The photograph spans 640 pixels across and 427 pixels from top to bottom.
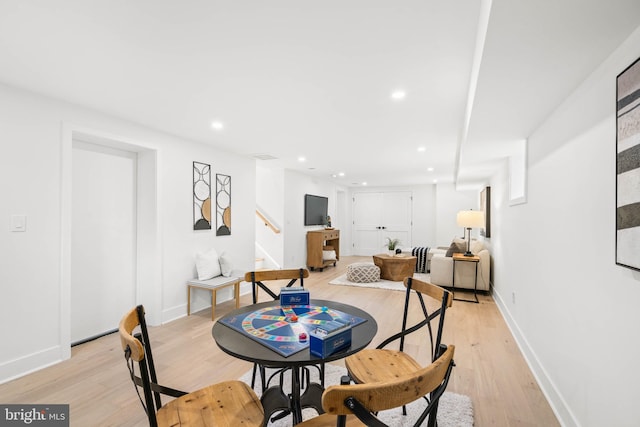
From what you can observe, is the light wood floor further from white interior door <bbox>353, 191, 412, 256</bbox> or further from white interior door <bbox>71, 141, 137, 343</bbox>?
white interior door <bbox>353, 191, 412, 256</bbox>

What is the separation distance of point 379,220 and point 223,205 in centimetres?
612

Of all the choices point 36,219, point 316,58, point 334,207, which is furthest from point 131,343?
point 334,207

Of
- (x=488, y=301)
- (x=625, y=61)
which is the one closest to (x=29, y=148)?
(x=625, y=61)

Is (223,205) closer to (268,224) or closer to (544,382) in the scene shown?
(268,224)

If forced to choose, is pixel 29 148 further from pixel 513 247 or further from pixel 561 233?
pixel 513 247

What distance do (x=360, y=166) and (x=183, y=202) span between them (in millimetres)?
3409

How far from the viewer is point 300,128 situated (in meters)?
3.49

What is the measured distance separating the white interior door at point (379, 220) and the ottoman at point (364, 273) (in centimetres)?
382

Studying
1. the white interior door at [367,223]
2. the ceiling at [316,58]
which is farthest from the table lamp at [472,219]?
the white interior door at [367,223]

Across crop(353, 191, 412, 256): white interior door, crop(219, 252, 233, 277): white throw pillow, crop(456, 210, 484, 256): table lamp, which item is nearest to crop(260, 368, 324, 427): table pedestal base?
crop(219, 252, 233, 277): white throw pillow

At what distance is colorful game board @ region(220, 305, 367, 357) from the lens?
4.54 feet

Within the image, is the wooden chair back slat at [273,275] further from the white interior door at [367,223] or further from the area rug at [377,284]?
the white interior door at [367,223]

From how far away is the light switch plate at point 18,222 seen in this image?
7.84 feet

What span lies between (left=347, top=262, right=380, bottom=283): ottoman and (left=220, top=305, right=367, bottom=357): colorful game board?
3.87m
